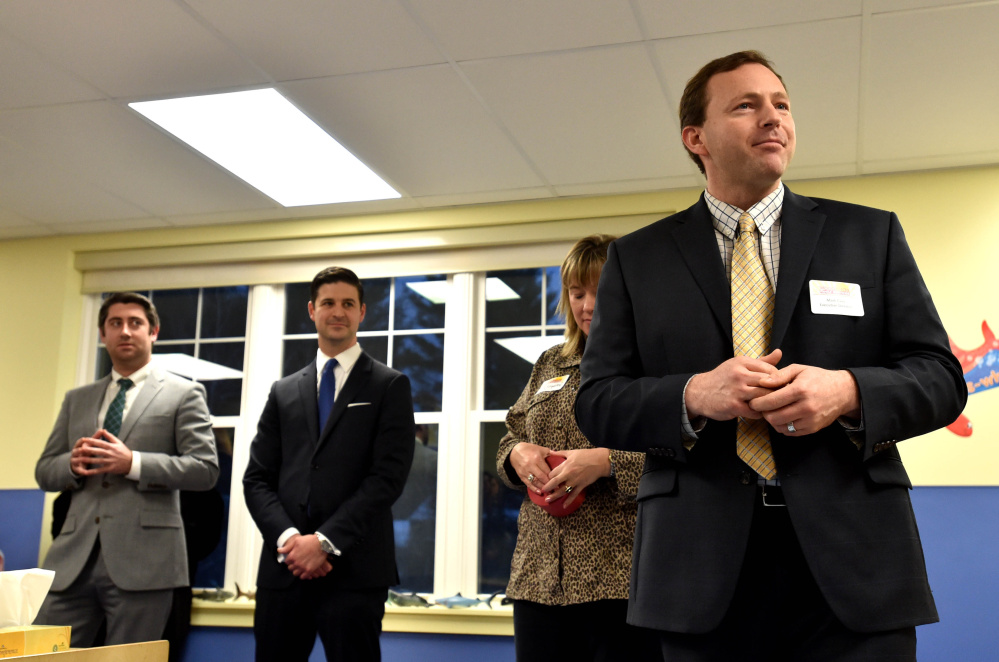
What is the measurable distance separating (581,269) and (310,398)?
1.42m

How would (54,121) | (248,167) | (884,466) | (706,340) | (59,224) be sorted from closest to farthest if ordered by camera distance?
(884,466) → (706,340) → (54,121) → (248,167) → (59,224)

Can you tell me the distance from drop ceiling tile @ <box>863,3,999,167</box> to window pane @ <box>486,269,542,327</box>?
73.8 inches

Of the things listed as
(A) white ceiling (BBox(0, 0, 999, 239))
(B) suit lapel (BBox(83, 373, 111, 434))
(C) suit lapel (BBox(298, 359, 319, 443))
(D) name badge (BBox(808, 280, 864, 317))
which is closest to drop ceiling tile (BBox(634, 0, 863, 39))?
(A) white ceiling (BBox(0, 0, 999, 239))

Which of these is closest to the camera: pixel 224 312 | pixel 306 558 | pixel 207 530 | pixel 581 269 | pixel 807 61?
pixel 581 269

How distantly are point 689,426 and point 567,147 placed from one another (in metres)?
3.07

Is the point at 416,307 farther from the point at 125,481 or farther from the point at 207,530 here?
the point at 125,481

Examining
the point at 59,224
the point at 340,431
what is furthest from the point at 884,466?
the point at 59,224

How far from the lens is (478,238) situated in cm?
498

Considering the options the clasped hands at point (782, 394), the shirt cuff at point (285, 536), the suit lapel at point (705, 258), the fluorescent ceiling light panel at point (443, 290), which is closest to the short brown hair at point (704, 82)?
the suit lapel at point (705, 258)

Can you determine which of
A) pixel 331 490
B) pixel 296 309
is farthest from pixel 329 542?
pixel 296 309

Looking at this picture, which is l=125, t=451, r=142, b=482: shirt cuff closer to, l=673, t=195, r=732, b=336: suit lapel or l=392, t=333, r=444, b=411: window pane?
l=392, t=333, r=444, b=411: window pane

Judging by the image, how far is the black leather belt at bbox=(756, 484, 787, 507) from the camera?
127cm

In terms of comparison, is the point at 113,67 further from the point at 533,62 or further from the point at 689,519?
the point at 689,519

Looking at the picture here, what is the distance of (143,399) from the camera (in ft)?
12.4
